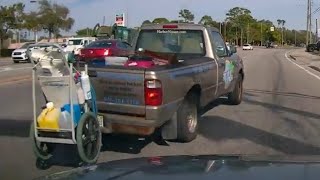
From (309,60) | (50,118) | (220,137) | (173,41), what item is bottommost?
(220,137)

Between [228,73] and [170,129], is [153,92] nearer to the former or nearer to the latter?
[170,129]

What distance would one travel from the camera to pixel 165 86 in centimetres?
715

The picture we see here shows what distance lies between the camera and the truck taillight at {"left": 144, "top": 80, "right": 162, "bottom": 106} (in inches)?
273

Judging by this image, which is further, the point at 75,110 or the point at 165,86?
the point at 165,86

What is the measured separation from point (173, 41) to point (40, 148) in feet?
13.2

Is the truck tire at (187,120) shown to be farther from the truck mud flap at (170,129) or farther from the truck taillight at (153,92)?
the truck taillight at (153,92)

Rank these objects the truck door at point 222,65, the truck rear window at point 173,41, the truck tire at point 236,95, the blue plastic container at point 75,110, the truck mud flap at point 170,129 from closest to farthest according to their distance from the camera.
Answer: the blue plastic container at point 75,110, the truck mud flap at point 170,129, the truck rear window at point 173,41, the truck door at point 222,65, the truck tire at point 236,95

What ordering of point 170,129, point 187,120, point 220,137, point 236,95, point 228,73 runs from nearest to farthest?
point 170,129
point 187,120
point 220,137
point 228,73
point 236,95

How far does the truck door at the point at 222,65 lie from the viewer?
32.9 ft

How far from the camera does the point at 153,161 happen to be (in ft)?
11.3

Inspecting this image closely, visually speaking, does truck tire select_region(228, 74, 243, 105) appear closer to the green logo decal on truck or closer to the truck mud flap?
the green logo decal on truck

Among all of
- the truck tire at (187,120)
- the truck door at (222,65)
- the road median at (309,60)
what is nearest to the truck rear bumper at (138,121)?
the truck tire at (187,120)

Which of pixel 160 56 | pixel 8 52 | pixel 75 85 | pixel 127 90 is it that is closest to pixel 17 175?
pixel 75 85

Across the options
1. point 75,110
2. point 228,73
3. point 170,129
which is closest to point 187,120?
point 170,129
